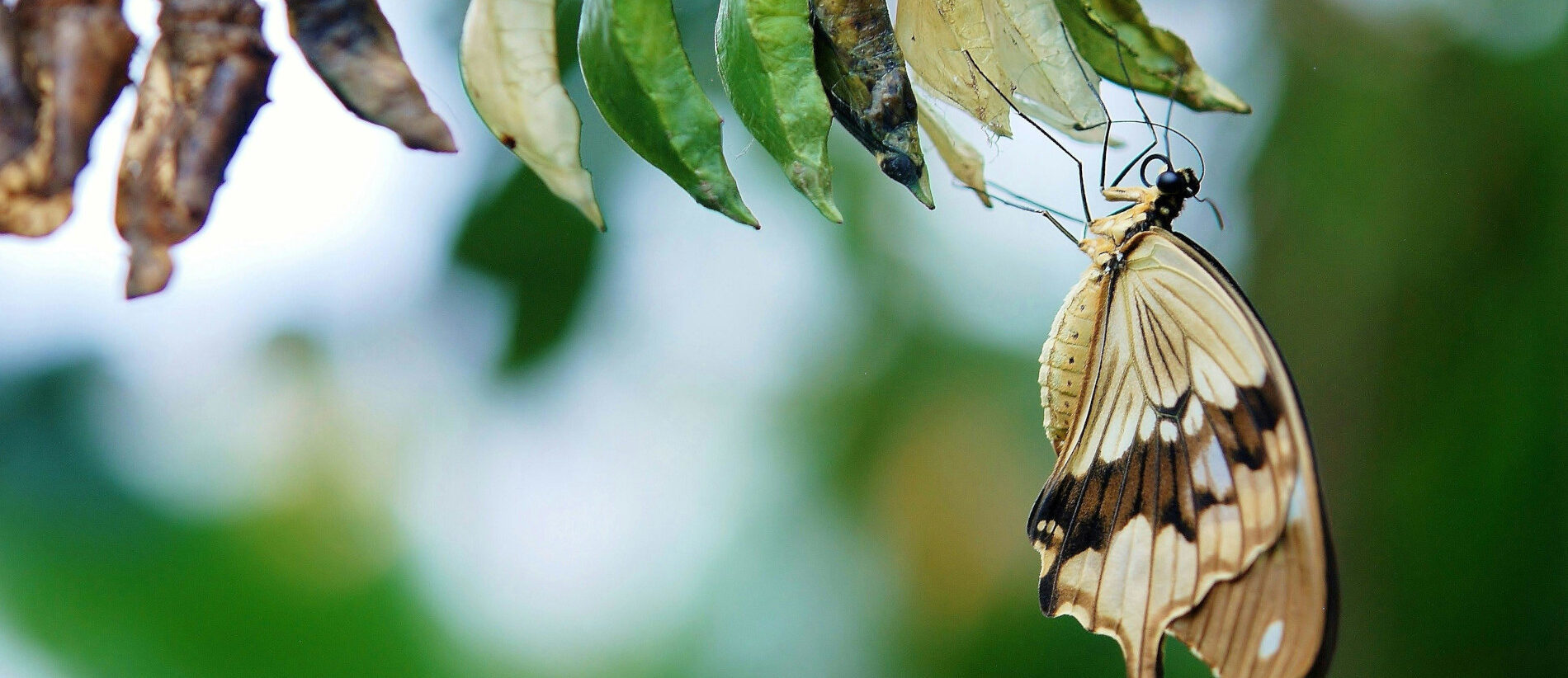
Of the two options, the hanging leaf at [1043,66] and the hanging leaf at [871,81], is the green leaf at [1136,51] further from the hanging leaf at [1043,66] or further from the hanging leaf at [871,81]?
the hanging leaf at [871,81]

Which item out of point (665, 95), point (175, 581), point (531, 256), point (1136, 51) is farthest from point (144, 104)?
point (175, 581)

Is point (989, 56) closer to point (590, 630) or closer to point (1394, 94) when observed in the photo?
point (1394, 94)

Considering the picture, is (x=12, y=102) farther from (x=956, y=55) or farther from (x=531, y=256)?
(x=531, y=256)

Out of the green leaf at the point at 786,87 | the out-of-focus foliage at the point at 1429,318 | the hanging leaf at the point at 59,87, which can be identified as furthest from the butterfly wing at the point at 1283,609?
the out-of-focus foliage at the point at 1429,318

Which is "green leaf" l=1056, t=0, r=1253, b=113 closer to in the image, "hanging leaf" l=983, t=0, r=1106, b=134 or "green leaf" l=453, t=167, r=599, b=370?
"hanging leaf" l=983, t=0, r=1106, b=134

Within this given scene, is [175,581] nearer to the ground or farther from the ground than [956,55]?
nearer to the ground

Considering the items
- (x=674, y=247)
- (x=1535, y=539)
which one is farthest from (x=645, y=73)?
(x=1535, y=539)

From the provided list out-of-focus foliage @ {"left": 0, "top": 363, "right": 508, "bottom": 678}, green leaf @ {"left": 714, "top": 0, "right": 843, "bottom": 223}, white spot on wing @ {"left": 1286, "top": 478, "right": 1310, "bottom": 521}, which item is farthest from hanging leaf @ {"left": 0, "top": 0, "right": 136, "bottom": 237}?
out-of-focus foliage @ {"left": 0, "top": 363, "right": 508, "bottom": 678}
